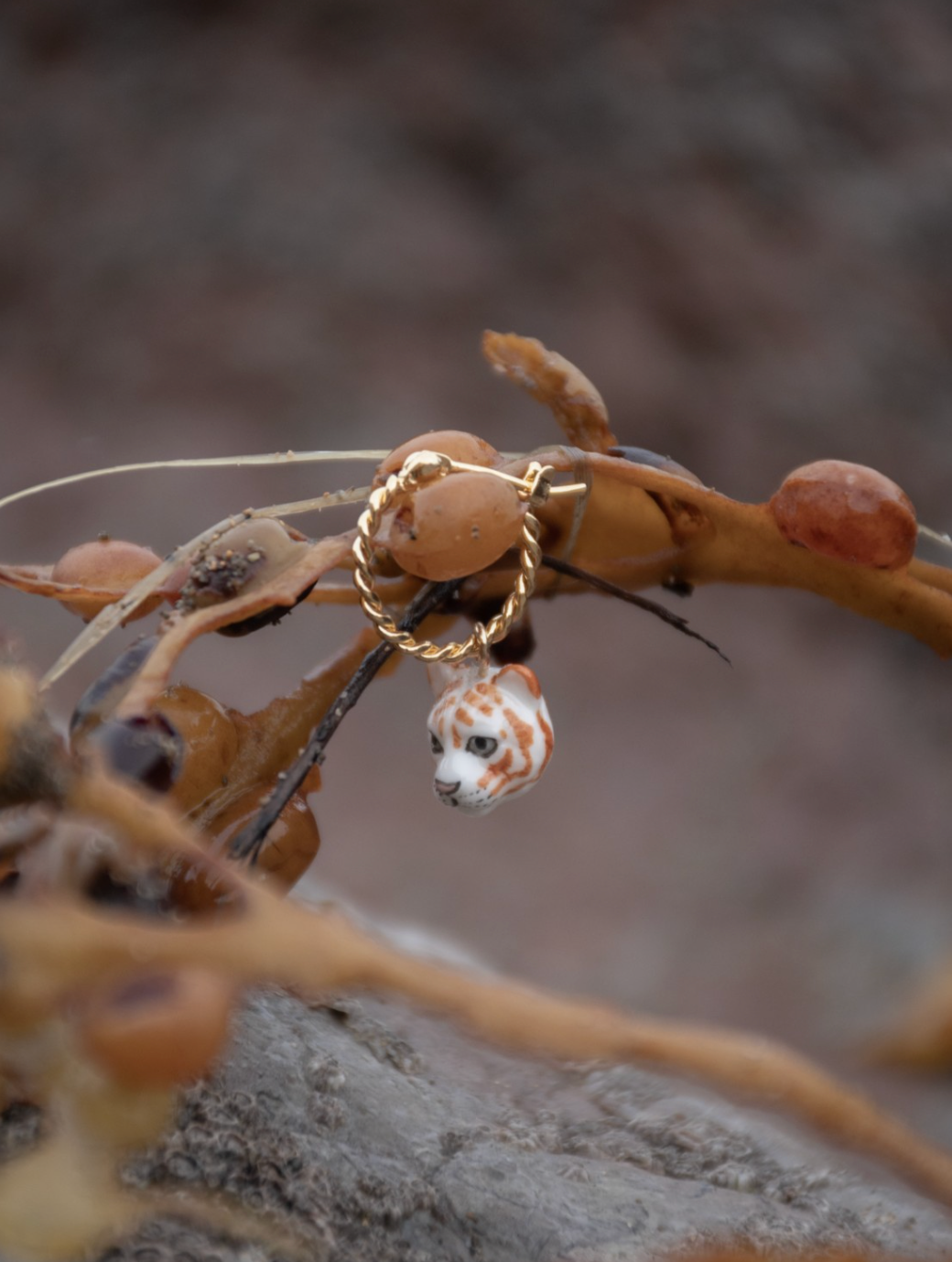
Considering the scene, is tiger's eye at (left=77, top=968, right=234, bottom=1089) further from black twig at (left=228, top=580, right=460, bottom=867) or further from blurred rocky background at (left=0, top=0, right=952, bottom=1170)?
blurred rocky background at (left=0, top=0, right=952, bottom=1170)

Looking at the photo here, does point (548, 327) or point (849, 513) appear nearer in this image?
point (849, 513)

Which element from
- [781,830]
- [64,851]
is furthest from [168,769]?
[781,830]

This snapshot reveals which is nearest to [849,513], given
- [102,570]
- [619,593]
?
[619,593]

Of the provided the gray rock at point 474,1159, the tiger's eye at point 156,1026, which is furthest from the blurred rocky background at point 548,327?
the tiger's eye at point 156,1026

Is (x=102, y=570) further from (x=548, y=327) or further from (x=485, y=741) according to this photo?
(x=548, y=327)

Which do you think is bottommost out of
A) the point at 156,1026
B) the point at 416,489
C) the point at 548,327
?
the point at 156,1026

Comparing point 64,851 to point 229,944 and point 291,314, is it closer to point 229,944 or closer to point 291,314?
point 229,944
